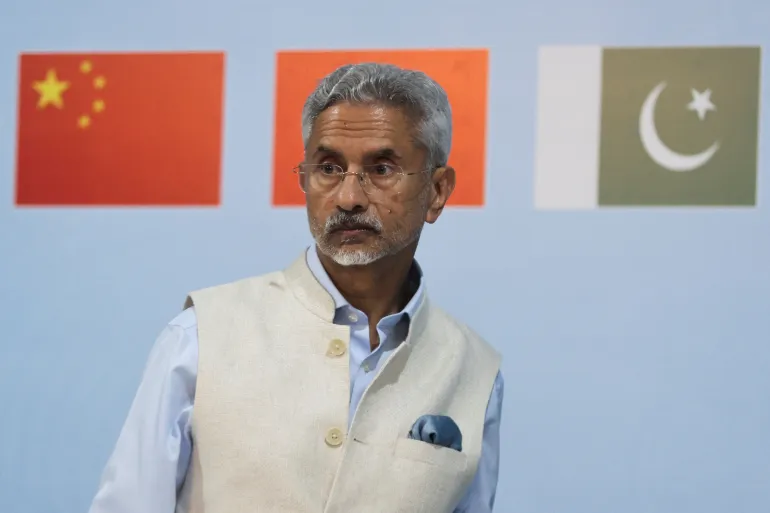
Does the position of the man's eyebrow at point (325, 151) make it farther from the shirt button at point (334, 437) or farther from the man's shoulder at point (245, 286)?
the shirt button at point (334, 437)

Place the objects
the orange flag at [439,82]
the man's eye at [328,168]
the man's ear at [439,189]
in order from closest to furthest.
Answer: the man's eye at [328,168]
the man's ear at [439,189]
the orange flag at [439,82]

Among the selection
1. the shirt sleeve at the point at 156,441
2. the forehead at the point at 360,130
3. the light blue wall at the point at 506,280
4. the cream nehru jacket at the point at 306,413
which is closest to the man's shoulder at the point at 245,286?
the cream nehru jacket at the point at 306,413

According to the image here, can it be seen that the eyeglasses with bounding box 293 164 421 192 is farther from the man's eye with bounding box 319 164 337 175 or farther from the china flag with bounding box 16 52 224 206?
the china flag with bounding box 16 52 224 206

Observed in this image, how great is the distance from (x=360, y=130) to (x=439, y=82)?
81 centimetres

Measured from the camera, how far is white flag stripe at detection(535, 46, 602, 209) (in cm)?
278

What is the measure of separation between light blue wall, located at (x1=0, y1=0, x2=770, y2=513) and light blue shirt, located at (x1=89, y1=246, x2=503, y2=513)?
646 millimetres

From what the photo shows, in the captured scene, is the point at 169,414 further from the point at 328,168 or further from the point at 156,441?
the point at 328,168

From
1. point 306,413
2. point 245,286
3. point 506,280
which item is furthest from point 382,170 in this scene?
point 506,280

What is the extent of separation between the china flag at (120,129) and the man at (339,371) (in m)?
0.85

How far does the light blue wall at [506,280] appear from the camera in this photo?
2.70 metres

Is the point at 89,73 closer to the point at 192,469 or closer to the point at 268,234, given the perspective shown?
the point at 268,234

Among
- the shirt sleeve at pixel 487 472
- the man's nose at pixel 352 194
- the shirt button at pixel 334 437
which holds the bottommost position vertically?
the shirt sleeve at pixel 487 472

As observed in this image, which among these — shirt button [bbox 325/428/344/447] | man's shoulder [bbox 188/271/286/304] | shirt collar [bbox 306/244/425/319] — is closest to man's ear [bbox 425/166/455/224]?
shirt collar [bbox 306/244/425/319]

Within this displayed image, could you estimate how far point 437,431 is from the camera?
2.04m
